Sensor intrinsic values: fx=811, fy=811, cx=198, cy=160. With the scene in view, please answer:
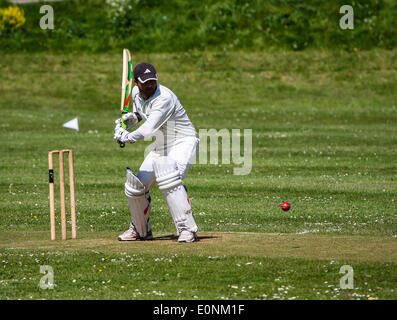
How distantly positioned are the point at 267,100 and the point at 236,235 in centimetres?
1945

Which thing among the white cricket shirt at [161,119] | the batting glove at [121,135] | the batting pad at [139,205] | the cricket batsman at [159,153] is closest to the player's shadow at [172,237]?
the cricket batsman at [159,153]

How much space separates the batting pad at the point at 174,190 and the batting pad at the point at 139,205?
36cm

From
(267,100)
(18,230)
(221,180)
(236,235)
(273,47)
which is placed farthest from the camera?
(273,47)

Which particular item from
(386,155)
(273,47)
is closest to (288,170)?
(386,155)

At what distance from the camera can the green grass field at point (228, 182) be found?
8.64 meters

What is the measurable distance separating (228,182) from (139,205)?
6.42m

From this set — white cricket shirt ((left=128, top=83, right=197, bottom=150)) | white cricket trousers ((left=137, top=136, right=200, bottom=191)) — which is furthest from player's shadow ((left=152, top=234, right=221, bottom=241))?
white cricket shirt ((left=128, top=83, right=197, bottom=150))

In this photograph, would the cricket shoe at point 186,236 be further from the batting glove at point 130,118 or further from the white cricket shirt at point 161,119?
the batting glove at point 130,118

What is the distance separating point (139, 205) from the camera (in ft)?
34.9

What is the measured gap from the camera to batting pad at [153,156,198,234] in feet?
33.3

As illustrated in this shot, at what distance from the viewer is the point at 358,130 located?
2436 centimetres

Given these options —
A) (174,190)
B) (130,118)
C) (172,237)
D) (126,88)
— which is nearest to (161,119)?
(130,118)
